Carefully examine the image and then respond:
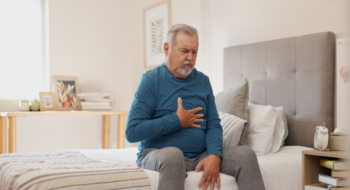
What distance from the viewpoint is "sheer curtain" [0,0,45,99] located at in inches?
124

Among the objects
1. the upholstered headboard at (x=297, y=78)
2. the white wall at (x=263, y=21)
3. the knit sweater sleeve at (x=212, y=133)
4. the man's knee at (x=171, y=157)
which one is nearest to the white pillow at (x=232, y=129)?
the knit sweater sleeve at (x=212, y=133)

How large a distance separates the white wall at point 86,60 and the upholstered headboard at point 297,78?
1820mm

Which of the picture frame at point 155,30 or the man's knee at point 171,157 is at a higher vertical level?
the picture frame at point 155,30

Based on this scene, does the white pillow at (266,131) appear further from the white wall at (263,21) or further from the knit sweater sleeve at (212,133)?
the white wall at (263,21)

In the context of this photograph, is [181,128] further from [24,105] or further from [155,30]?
[155,30]

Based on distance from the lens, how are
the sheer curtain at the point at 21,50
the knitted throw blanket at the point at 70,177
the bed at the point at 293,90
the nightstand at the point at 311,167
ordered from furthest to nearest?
the sheer curtain at the point at 21,50 < the bed at the point at 293,90 < the nightstand at the point at 311,167 < the knitted throw blanket at the point at 70,177

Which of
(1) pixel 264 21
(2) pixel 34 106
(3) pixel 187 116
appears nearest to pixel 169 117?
(3) pixel 187 116

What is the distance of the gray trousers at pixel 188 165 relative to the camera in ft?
3.99

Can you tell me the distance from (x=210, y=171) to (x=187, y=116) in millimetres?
272

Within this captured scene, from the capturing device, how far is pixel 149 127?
4.51 feet

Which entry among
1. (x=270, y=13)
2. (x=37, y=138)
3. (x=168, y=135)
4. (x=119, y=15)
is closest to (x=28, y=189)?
(x=168, y=135)

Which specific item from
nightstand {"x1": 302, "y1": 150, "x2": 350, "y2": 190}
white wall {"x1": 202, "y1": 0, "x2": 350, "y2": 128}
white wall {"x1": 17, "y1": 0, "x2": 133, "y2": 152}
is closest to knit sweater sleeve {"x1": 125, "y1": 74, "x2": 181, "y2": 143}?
nightstand {"x1": 302, "y1": 150, "x2": 350, "y2": 190}

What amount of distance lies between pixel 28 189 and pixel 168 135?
0.63 m

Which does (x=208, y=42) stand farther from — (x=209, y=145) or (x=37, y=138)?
(x=37, y=138)
